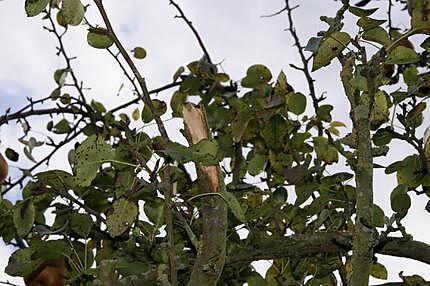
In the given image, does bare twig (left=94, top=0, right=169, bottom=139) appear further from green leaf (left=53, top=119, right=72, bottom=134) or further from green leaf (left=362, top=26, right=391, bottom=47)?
green leaf (left=53, top=119, right=72, bottom=134)

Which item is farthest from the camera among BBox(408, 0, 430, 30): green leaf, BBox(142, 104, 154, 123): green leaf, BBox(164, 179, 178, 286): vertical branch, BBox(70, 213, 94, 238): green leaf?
BBox(142, 104, 154, 123): green leaf

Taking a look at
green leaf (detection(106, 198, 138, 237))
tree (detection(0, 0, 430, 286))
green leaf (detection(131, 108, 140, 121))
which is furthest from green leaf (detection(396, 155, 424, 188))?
green leaf (detection(131, 108, 140, 121))

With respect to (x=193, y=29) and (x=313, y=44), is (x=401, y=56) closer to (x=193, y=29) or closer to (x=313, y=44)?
(x=313, y=44)

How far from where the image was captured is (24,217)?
95cm

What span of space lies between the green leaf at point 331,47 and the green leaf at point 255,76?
1.53ft

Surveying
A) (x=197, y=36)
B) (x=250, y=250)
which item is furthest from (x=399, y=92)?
(x=197, y=36)

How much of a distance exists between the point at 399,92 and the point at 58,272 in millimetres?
603

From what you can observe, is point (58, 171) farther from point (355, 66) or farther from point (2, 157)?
point (2, 157)

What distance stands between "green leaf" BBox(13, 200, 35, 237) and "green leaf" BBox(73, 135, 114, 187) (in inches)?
10.5

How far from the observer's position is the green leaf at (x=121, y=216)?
2.55ft

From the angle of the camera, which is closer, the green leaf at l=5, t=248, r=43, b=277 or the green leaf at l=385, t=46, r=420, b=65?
the green leaf at l=385, t=46, r=420, b=65

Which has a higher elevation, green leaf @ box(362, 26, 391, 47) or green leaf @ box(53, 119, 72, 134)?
green leaf @ box(53, 119, 72, 134)

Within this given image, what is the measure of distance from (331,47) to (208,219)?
0.23m

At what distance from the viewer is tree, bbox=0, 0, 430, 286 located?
2.20ft
